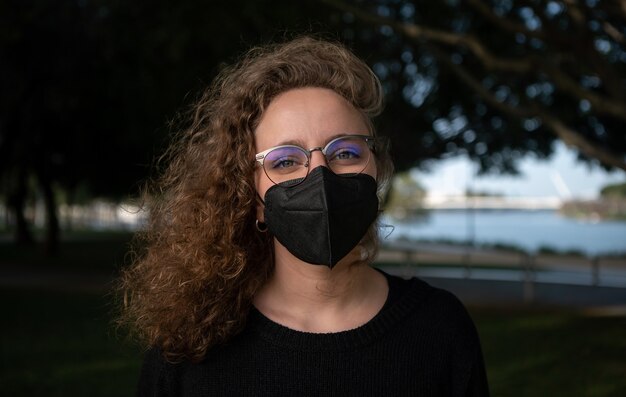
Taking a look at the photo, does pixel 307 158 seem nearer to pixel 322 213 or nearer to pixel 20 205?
pixel 322 213

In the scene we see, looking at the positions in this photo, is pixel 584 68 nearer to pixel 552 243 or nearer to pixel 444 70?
pixel 444 70

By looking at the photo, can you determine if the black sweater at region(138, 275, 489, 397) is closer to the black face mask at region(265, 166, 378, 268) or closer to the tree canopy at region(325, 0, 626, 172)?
the black face mask at region(265, 166, 378, 268)

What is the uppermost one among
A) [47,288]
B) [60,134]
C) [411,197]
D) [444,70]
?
[444,70]

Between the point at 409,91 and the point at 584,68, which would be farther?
the point at 409,91

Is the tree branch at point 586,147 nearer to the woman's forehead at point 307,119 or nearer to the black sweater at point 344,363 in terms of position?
the black sweater at point 344,363

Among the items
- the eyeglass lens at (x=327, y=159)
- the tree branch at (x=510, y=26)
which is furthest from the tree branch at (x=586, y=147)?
the eyeglass lens at (x=327, y=159)

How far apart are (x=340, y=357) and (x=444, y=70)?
12289mm

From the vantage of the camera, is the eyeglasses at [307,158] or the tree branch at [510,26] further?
the tree branch at [510,26]

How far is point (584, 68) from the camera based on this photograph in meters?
8.17

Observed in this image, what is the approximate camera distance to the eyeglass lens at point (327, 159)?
6.63 ft

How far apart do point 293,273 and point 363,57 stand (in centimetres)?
873

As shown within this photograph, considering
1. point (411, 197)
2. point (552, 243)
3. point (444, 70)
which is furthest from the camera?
point (411, 197)

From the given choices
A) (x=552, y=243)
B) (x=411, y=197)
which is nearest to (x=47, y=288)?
(x=552, y=243)

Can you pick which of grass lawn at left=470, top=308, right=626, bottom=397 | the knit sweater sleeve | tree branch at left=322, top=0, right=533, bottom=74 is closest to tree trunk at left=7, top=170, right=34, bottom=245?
grass lawn at left=470, top=308, right=626, bottom=397
